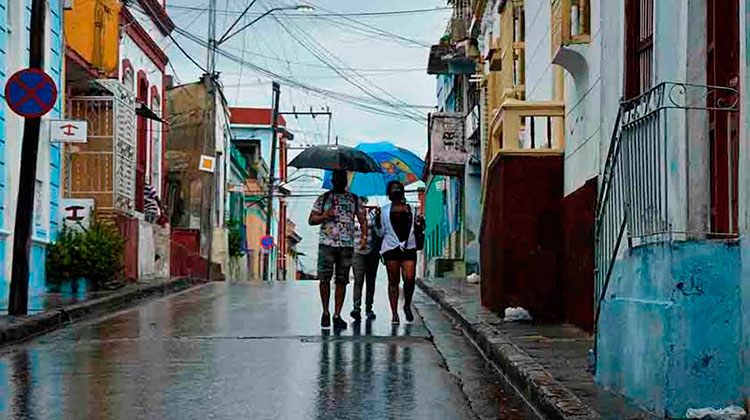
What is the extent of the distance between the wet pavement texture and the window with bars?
9.00 feet

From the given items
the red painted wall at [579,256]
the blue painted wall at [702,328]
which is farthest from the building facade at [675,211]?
the red painted wall at [579,256]

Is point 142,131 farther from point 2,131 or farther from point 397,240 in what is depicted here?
point 397,240

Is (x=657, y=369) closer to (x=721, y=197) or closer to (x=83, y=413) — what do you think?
(x=721, y=197)

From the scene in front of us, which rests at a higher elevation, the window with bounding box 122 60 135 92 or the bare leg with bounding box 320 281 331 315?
the window with bounding box 122 60 135 92

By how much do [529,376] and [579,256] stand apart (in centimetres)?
397

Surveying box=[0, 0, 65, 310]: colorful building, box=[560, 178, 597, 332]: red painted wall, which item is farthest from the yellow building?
box=[560, 178, 597, 332]: red painted wall

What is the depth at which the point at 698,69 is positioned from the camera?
301 inches

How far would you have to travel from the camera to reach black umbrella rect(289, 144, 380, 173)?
15.2 m

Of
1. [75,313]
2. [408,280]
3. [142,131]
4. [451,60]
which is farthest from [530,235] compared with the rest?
[142,131]

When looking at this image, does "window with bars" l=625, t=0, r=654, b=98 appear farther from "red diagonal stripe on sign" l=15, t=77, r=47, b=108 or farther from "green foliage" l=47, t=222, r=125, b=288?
"green foliage" l=47, t=222, r=125, b=288

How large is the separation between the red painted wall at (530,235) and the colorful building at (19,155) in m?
6.84

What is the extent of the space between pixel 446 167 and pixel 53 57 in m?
12.5

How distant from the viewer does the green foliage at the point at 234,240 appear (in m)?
49.6

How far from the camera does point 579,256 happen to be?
12.8 metres
